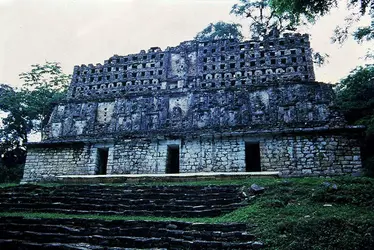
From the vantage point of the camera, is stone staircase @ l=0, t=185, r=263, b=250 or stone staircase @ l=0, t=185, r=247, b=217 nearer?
stone staircase @ l=0, t=185, r=263, b=250

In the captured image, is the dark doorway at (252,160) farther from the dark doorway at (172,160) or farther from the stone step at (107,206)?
the stone step at (107,206)

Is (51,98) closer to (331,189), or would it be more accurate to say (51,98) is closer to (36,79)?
(36,79)

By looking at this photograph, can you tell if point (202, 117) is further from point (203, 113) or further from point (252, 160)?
point (252, 160)

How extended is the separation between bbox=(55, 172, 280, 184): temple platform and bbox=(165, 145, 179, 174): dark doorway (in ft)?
4.66

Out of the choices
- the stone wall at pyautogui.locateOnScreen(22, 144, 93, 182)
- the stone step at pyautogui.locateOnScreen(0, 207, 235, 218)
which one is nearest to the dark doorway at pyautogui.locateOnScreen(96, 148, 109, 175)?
the stone wall at pyautogui.locateOnScreen(22, 144, 93, 182)

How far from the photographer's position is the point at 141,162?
46.1 ft

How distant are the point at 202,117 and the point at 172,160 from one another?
2.70m

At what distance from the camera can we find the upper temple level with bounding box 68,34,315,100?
16.2 meters

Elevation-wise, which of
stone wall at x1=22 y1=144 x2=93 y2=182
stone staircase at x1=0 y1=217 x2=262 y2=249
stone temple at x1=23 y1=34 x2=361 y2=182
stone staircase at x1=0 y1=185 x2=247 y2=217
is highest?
stone temple at x1=23 y1=34 x2=361 y2=182

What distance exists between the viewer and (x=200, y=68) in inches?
680

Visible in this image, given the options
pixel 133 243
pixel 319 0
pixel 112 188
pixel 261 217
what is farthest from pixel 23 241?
pixel 319 0

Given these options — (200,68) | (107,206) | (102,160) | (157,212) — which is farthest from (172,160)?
(157,212)

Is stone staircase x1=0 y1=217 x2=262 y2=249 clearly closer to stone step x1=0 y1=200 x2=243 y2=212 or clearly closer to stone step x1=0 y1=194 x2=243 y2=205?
stone step x1=0 y1=200 x2=243 y2=212

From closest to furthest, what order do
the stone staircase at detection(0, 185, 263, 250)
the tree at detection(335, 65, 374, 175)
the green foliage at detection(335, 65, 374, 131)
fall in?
the stone staircase at detection(0, 185, 263, 250) → the tree at detection(335, 65, 374, 175) → the green foliage at detection(335, 65, 374, 131)
